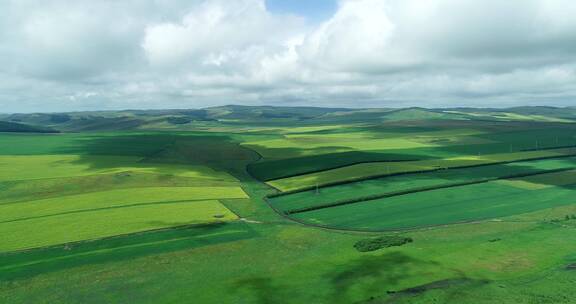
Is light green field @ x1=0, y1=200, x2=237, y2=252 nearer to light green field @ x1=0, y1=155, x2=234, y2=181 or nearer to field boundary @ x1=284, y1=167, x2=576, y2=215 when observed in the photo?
field boundary @ x1=284, y1=167, x2=576, y2=215

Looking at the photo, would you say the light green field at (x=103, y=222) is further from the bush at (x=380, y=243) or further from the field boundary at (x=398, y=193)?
the bush at (x=380, y=243)

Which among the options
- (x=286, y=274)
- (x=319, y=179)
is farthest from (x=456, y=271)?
(x=319, y=179)

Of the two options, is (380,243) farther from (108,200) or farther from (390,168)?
(390,168)

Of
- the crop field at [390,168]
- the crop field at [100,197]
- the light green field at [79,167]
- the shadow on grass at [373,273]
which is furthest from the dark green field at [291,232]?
the light green field at [79,167]

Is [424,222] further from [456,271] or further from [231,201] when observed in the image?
[231,201]

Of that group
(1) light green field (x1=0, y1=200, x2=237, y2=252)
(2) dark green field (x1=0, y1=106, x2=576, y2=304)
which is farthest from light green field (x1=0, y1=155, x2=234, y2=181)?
(1) light green field (x1=0, y1=200, x2=237, y2=252)
